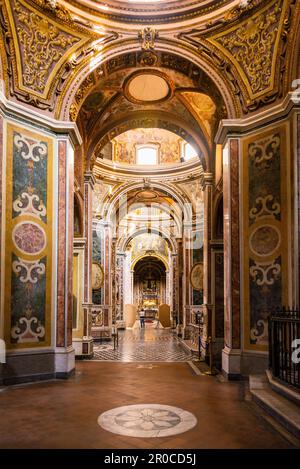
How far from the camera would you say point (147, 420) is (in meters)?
6.23

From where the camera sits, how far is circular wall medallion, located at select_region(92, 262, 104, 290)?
20.4 metres

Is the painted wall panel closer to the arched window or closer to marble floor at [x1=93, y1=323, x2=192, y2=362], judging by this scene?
marble floor at [x1=93, y1=323, x2=192, y2=362]

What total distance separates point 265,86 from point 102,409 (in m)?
7.60

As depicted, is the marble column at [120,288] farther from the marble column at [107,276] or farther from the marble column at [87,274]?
the marble column at [87,274]

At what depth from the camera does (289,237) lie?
8.97 metres

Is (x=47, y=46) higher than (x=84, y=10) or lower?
lower

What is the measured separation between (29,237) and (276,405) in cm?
614

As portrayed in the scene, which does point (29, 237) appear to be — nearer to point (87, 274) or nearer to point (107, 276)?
point (87, 274)

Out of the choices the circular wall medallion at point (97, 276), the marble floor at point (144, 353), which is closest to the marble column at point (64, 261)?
the marble floor at point (144, 353)

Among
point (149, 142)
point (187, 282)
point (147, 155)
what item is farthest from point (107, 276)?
point (149, 142)

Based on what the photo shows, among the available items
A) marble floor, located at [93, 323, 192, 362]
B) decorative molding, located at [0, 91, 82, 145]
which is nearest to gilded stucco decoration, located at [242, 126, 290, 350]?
decorative molding, located at [0, 91, 82, 145]
